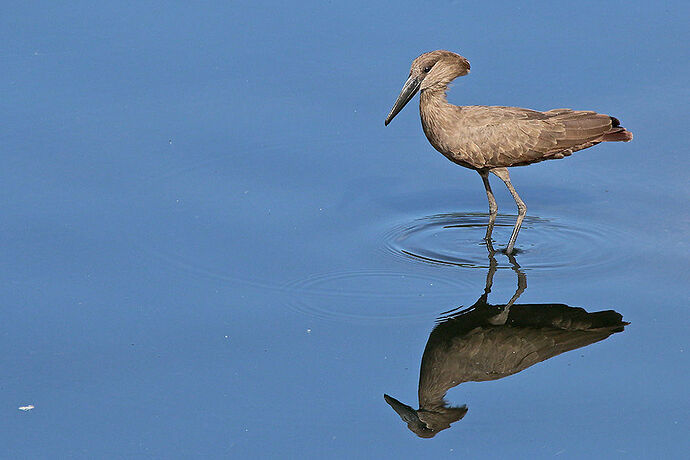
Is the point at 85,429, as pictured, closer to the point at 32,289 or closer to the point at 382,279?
the point at 32,289

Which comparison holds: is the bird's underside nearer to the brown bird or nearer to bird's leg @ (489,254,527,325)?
the brown bird

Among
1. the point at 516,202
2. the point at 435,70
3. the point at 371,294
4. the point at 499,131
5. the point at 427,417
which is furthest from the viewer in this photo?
the point at 435,70

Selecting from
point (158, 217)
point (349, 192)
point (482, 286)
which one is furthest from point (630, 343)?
point (158, 217)

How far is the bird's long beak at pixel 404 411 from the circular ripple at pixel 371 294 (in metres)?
0.95

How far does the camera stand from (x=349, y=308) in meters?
8.37

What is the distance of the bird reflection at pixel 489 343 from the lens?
736cm

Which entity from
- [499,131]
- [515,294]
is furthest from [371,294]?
[499,131]

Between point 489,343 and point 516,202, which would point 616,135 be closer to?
point 516,202

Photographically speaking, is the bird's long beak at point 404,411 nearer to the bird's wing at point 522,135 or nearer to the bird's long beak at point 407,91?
the bird's wing at point 522,135

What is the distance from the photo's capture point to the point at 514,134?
9.44 m

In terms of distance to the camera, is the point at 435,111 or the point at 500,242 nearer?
the point at 500,242

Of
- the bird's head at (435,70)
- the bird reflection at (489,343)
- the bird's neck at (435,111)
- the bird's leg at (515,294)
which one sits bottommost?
the bird reflection at (489,343)

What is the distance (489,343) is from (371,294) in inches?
37.6

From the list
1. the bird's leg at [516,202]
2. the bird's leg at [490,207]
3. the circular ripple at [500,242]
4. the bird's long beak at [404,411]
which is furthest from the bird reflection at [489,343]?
the bird's leg at [490,207]
